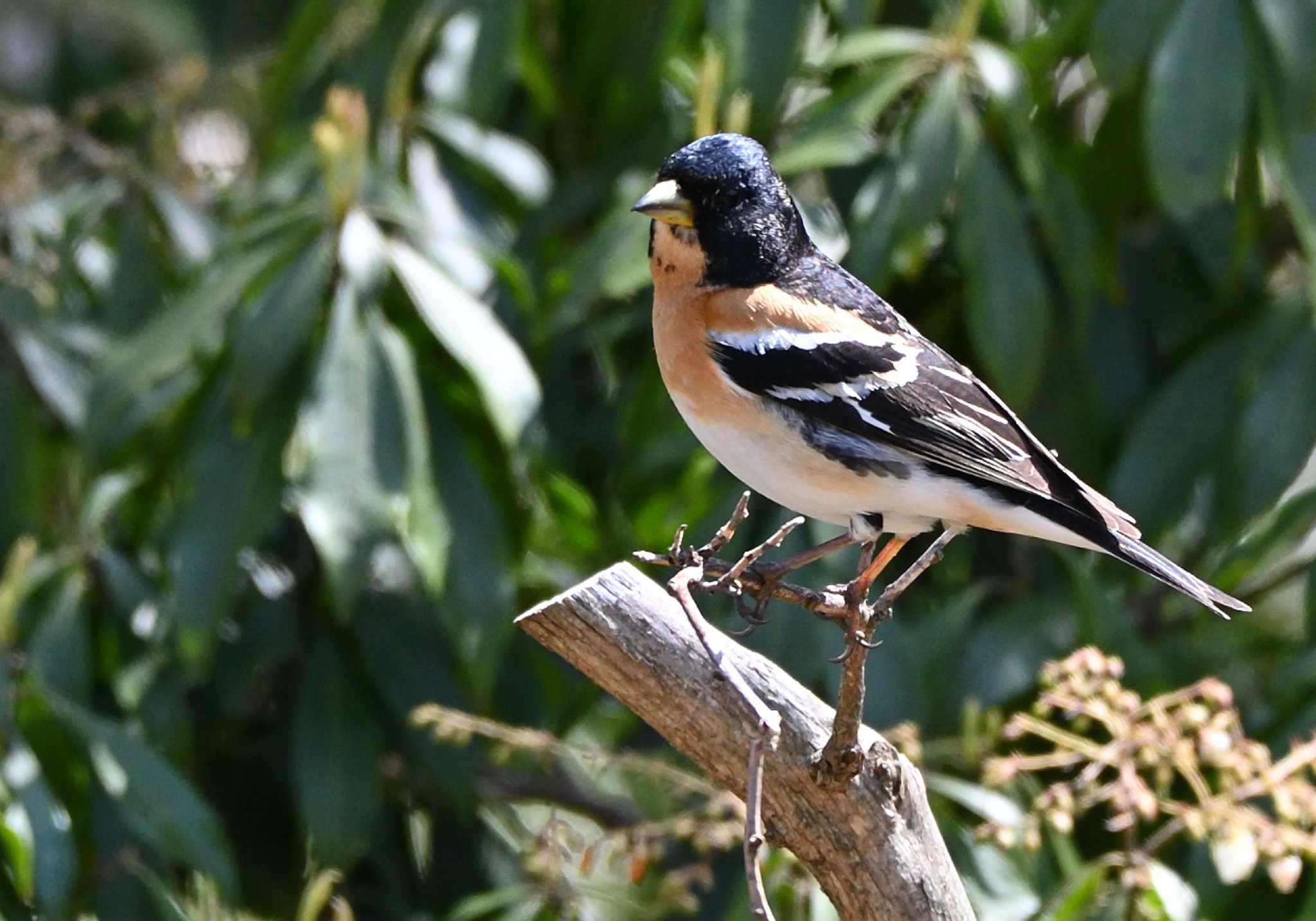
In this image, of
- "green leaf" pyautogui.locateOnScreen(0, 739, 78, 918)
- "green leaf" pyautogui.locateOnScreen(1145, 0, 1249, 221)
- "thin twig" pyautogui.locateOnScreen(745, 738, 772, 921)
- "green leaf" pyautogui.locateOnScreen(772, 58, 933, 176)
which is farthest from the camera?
"green leaf" pyautogui.locateOnScreen(772, 58, 933, 176)

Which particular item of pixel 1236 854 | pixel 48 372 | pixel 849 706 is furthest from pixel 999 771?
pixel 48 372

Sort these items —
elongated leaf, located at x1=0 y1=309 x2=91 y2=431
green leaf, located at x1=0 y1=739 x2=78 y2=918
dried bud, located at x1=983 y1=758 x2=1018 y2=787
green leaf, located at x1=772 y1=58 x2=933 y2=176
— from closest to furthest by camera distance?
dried bud, located at x1=983 y1=758 x2=1018 y2=787
green leaf, located at x1=0 y1=739 x2=78 y2=918
green leaf, located at x1=772 y1=58 x2=933 y2=176
elongated leaf, located at x1=0 y1=309 x2=91 y2=431

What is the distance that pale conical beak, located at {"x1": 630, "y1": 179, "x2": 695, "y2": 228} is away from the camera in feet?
10.8

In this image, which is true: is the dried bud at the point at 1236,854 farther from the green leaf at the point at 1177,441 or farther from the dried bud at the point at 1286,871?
the green leaf at the point at 1177,441

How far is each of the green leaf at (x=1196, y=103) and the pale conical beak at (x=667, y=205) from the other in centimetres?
90

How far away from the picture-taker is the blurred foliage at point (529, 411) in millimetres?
3473

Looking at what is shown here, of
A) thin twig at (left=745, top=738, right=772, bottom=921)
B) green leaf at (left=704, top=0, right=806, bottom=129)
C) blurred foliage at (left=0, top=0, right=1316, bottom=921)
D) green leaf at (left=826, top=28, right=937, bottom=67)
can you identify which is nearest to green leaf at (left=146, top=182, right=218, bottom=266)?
blurred foliage at (left=0, top=0, right=1316, bottom=921)

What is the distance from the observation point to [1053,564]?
4238 millimetres

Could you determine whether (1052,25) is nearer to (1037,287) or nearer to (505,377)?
(1037,287)

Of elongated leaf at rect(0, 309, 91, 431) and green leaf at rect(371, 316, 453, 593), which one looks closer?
green leaf at rect(371, 316, 453, 593)

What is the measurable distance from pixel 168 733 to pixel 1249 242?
96.9 inches

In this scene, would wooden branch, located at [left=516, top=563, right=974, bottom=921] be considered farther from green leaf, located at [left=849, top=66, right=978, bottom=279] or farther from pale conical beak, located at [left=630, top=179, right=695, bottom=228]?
green leaf, located at [left=849, top=66, right=978, bottom=279]

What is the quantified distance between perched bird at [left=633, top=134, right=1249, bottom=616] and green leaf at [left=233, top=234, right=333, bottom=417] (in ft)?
2.33

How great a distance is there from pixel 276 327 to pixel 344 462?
0.30 m
